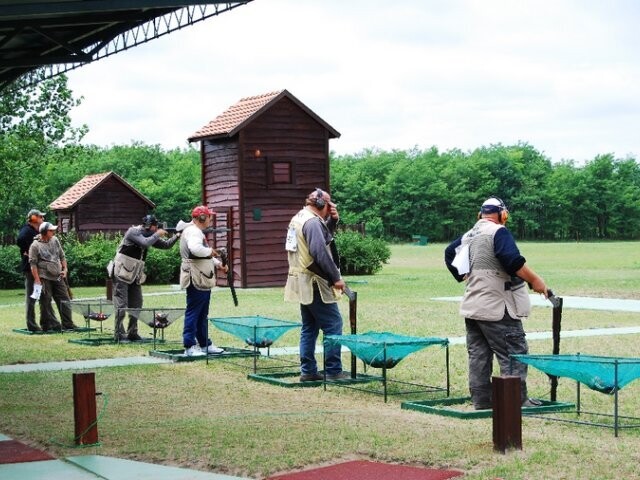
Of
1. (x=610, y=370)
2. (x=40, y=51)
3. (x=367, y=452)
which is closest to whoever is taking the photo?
(x=367, y=452)

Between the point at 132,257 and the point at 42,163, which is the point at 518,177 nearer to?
the point at 42,163

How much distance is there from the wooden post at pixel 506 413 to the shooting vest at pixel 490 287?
2301 mm

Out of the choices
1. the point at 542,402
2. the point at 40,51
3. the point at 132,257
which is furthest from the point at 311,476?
the point at 40,51

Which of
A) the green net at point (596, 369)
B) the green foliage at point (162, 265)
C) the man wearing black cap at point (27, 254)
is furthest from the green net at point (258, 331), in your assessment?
the green foliage at point (162, 265)

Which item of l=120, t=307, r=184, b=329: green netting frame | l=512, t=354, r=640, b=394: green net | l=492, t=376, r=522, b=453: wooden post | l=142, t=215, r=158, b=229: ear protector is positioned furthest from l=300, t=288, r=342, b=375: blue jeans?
l=142, t=215, r=158, b=229: ear protector

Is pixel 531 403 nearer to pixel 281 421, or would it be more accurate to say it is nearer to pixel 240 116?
pixel 281 421

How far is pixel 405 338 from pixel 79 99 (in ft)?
101

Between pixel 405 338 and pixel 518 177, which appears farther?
pixel 518 177

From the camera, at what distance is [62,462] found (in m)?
8.09

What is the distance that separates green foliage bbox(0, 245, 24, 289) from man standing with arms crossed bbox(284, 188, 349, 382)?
2518cm

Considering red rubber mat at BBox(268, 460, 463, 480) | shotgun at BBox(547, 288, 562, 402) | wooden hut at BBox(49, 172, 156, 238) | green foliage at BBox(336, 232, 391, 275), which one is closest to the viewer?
red rubber mat at BBox(268, 460, 463, 480)

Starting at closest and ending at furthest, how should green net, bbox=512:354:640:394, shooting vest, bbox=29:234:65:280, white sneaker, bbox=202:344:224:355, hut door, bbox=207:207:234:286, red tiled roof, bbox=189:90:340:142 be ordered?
green net, bbox=512:354:640:394
white sneaker, bbox=202:344:224:355
shooting vest, bbox=29:234:65:280
red tiled roof, bbox=189:90:340:142
hut door, bbox=207:207:234:286

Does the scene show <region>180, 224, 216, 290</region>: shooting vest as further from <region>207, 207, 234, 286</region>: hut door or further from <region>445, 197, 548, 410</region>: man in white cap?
<region>207, 207, 234, 286</region>: hut door

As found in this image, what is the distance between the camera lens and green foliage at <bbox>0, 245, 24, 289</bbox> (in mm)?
36031
